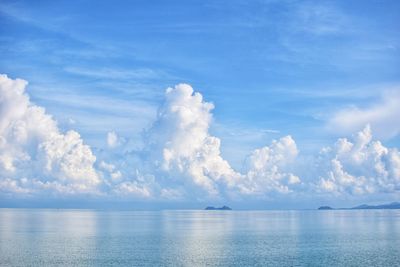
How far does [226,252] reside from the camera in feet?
351

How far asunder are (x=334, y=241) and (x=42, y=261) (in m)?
78.3

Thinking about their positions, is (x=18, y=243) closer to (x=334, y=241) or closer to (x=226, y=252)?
(x=226, y=252)

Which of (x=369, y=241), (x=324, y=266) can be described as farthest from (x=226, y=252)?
(x=369, y=241)

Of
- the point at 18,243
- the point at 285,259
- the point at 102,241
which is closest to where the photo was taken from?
the point at 285,259

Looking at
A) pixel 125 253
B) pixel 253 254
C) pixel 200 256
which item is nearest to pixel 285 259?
pixel 253 254

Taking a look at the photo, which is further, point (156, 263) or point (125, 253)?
point (125, 253)

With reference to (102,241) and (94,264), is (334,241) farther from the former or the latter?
(94,264)

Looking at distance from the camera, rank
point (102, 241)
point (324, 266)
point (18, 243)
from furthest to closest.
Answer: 1. point (102, 241)
2. point (18, 243)
3. point (324, 266)

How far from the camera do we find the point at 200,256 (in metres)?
100

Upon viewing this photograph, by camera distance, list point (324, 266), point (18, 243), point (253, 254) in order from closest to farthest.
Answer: point (324, 266) → point (253, 254) → point (18, 243)

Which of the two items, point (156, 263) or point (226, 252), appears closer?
point (156, 263)

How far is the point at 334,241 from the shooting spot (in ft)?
434

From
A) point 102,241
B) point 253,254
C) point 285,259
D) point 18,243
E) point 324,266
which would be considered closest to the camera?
point 324,266

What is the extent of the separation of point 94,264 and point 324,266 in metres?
41.8
